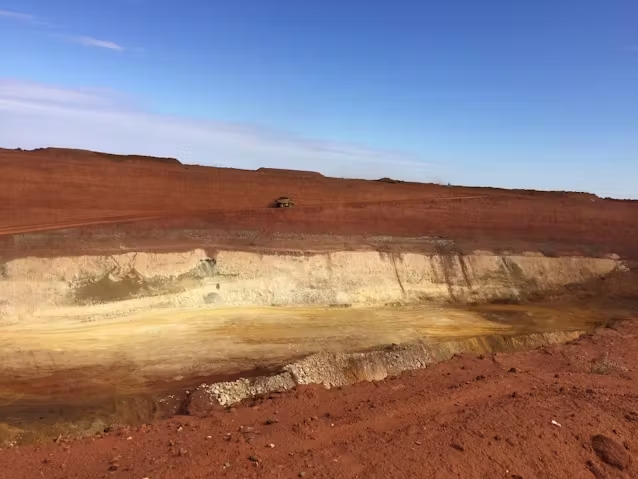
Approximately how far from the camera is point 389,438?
18.0 ft

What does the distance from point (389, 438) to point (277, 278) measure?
284 inches

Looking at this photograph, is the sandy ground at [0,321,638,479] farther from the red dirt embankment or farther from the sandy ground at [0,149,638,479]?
the red dirt embankment

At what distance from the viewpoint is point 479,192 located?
19953 millimetres

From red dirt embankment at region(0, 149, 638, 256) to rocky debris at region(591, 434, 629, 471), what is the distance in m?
9.04

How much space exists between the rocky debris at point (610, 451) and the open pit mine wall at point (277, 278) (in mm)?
7228

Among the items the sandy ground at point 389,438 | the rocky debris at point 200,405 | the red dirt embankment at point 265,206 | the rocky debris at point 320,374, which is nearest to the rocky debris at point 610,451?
the sandy ground at point 389,438

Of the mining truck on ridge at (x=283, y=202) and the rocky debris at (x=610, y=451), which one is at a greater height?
the mining truck on ridge at (x=283, y=202)

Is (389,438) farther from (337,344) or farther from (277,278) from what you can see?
(277,278)

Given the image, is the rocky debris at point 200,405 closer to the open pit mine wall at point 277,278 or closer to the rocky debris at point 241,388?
the rocky debris at point 241,388

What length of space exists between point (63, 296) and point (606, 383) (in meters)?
9.83

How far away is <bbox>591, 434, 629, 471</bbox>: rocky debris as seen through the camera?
566 centimetres

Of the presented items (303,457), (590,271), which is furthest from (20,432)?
(590,271)

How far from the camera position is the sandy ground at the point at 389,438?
189 inches

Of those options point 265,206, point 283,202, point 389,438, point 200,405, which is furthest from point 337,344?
point 265,206
